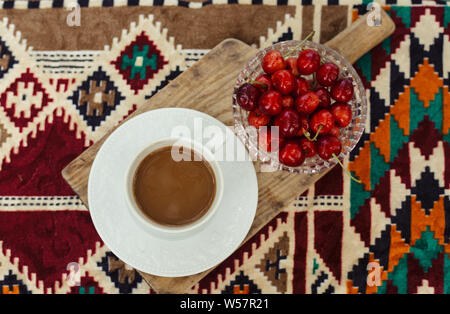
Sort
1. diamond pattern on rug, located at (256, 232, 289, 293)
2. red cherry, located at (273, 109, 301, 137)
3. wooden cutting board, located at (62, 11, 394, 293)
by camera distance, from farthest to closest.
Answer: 1. diamond pattern on rug, located at (256, 232, 289, 293)
2. wooden cutting board, located at (62, 11, 394, 293)
3. red cherry, located at (273, 109, 301, 137)

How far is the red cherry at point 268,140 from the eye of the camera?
2.66 ft

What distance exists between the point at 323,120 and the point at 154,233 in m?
0.40

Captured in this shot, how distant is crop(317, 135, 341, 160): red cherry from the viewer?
0.79 meters

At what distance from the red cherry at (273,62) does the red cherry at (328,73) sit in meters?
0.07

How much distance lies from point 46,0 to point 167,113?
0.57 m

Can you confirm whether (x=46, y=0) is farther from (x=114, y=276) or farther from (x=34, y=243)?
(x=114, y=276)

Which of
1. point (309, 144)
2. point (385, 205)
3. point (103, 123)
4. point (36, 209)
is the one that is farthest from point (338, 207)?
point (36, 209)

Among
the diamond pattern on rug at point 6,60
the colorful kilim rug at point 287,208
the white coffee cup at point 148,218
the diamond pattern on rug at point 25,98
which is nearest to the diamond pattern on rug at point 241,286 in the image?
the colorful kilim rug at point 287,208

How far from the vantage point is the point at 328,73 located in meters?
0.81

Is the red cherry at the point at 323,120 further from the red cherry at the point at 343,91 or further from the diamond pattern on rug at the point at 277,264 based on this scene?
the diamond pattern on rug at the point at 277,264

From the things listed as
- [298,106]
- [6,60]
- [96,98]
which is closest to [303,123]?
[298,106]

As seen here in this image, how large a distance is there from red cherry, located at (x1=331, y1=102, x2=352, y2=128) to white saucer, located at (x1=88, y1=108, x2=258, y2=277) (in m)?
0.19

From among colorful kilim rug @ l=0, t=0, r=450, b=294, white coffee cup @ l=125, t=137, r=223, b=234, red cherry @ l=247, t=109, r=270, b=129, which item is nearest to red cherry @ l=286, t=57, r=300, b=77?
red cherry @ l=247, t=109, r=270, b=129

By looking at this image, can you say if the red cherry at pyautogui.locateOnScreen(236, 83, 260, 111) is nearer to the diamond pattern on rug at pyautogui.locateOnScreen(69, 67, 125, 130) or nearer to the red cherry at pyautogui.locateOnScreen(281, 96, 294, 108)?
the red cherry at pyautogui.locateOnScreen(281, 96, 294, 108)
